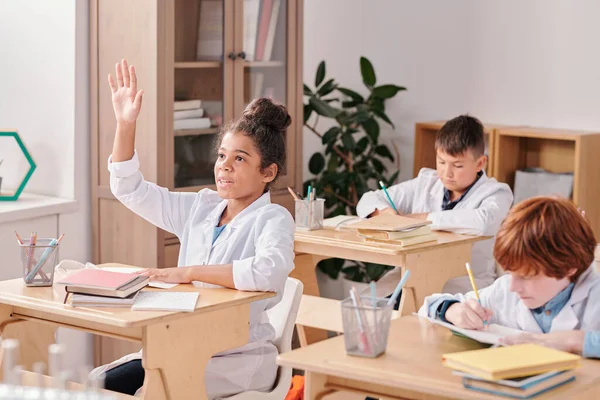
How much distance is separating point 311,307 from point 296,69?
1194 millimetres

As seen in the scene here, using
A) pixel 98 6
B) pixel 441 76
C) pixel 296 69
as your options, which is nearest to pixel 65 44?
pixel 98 6

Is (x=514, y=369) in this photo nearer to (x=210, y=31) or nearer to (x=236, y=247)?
(x=236, y=247)

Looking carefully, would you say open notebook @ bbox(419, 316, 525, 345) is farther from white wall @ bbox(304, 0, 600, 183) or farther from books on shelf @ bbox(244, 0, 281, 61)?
white wall @ bbox(304, 0, 600, 183)

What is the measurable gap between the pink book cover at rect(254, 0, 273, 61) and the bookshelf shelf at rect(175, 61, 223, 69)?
22 centimetres

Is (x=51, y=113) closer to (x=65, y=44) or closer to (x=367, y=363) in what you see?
(x=65, y=44)

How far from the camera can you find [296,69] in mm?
4359

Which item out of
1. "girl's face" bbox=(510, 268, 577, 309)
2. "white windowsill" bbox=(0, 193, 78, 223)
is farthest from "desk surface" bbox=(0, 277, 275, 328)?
"white windowsill" bbox=(0, 193, 78, 223)

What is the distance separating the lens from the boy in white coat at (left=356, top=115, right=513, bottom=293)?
3627 millimetres

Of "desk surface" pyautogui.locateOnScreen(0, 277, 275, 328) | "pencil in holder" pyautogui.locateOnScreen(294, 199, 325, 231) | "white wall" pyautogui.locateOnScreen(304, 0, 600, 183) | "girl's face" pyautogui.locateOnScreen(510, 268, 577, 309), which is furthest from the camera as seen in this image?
"white wall" pyautogui.locateOnScreen(304, 0, 600, 183)

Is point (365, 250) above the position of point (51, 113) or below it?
below

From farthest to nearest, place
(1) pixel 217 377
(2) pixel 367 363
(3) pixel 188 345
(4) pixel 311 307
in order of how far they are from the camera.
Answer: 1. (4) pixel 311 307
2. (1) pixel 217 377
3. (3) pixel 188 345
4. (2) pixel 367 363

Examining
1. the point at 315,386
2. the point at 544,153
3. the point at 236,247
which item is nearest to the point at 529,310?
the point at 315,386

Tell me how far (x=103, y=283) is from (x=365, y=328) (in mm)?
750

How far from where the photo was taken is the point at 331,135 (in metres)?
4.84
